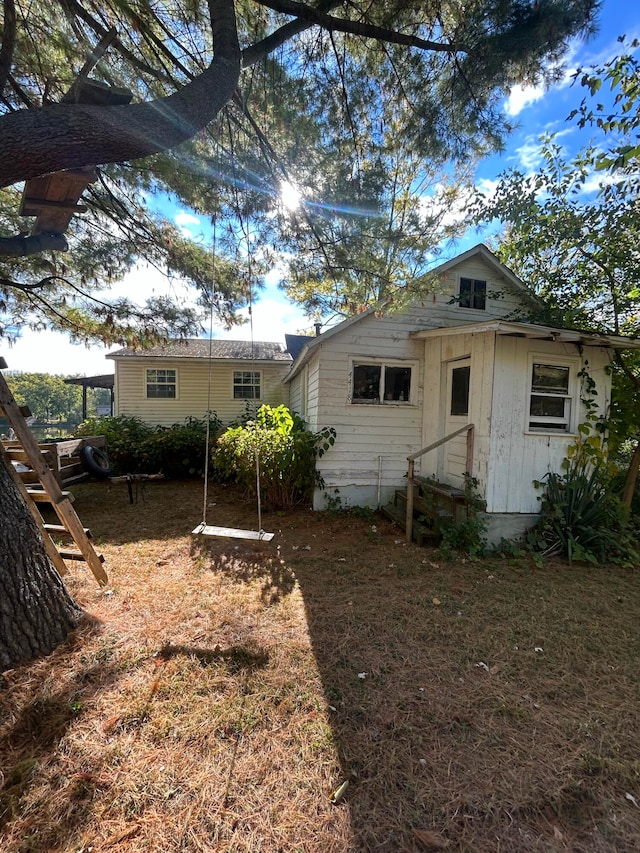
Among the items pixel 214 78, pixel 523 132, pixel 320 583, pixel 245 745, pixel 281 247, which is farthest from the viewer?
pixel 281 247

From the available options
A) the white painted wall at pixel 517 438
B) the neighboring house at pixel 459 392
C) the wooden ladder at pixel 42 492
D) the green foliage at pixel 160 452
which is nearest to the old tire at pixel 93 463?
the green foliage at pixel 160 452

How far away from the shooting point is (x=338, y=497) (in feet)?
22.4

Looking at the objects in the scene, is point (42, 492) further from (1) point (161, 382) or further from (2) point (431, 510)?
(1) point (161, 382)

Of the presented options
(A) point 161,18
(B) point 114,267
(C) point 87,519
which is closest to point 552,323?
(A) point 161,18

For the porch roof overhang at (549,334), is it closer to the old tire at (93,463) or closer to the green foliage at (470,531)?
the green foliage at (470,531)

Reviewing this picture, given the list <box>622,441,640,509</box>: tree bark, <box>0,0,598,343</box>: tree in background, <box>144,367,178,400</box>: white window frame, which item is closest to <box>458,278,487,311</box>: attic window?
<box>0,0,598,343</box>: tree in background

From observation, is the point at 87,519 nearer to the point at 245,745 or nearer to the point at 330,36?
the point at 245,745

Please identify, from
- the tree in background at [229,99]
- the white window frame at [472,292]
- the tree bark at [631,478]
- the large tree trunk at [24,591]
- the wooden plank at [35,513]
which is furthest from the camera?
the white window frame at [472,292]

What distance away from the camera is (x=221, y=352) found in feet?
46.0

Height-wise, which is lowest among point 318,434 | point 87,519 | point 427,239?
point 87,519

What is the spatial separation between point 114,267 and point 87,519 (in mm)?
4077

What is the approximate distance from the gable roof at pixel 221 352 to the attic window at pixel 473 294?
7.03 meters

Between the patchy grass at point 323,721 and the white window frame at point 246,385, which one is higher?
the white window frame at point 246,385

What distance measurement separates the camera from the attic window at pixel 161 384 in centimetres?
1338
